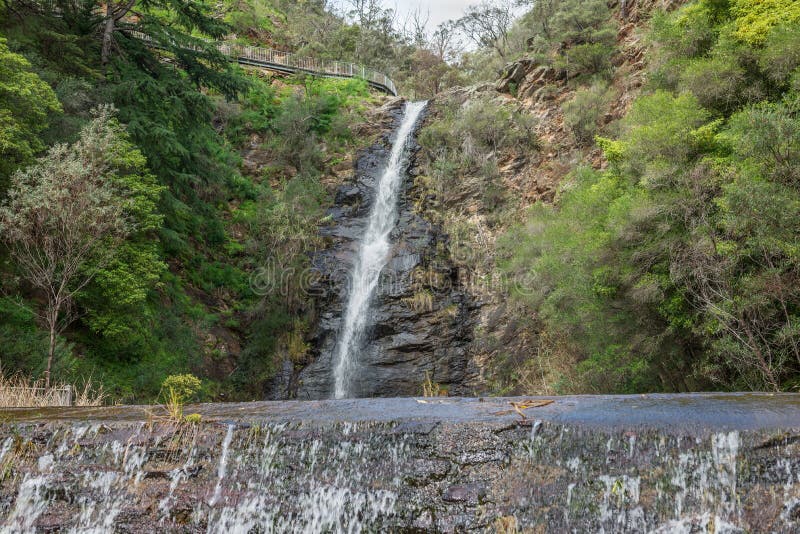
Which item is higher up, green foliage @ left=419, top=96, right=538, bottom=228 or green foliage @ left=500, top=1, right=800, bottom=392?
green foliage @ left=419, top=96, right=538, bottom=228

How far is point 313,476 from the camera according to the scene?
4.86m

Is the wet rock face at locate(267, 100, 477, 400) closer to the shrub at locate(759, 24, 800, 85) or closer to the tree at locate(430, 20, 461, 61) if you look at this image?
the shrub at locate(759, 24, 800, 85)

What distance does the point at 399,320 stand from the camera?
734 inches

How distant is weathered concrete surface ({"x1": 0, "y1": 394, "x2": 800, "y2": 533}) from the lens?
13.6 ft

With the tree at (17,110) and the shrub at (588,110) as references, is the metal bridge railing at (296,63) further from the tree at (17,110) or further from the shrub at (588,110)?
the tree at (17,110)

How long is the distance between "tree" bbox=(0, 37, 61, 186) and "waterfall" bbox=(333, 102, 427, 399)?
1070 cm

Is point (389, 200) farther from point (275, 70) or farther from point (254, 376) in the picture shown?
point (275, 70)

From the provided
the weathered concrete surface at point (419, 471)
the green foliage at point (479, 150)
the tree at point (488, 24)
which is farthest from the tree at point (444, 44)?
the weathered concrete surface at point (419, 471)

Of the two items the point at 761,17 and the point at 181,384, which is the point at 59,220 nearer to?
the point at 181,384

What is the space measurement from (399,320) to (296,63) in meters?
22.6

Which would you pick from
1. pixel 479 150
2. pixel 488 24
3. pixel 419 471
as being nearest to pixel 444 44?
pixel 488 24

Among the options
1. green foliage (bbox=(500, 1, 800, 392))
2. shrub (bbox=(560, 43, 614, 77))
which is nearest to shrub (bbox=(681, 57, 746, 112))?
green foliage (bbox=(500, 1, 800, 392))

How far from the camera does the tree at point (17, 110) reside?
11.2 meters

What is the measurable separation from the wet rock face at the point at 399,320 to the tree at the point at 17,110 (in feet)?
32.9
